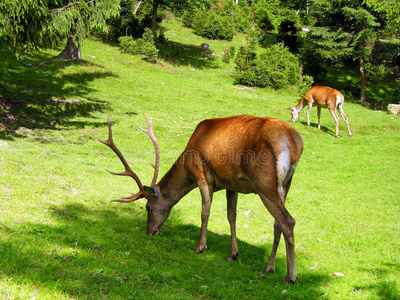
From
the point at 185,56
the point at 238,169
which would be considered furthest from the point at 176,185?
the point at 185,56

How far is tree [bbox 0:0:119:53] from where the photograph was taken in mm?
13297

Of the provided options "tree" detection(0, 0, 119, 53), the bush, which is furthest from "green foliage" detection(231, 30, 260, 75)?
"tree" detection(0, 0, 119, 53)

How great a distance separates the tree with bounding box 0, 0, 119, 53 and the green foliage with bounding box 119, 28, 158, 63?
12463 millimetres

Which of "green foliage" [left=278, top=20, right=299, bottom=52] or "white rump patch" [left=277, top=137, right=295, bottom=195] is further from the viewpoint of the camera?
"green foliage" [left=278, top=20, right=299, bottom=52]

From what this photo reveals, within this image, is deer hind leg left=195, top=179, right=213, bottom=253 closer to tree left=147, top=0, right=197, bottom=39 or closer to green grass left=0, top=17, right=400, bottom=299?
green grass left=0, top=17, right=400, bottom=299

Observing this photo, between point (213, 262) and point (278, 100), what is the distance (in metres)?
21.6

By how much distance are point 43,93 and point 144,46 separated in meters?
12.7

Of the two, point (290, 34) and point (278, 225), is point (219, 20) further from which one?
point (278, 225)

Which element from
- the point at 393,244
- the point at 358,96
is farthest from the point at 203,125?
the point at 358,96

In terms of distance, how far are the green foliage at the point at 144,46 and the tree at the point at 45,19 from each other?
12463 mm

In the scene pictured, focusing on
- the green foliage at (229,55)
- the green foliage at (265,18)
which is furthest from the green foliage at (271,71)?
the green foliage at (265,18)

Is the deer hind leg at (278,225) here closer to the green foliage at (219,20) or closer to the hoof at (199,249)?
the hoof at (199,249)

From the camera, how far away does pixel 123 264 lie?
5.62 m

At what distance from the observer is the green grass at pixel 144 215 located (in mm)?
5211
